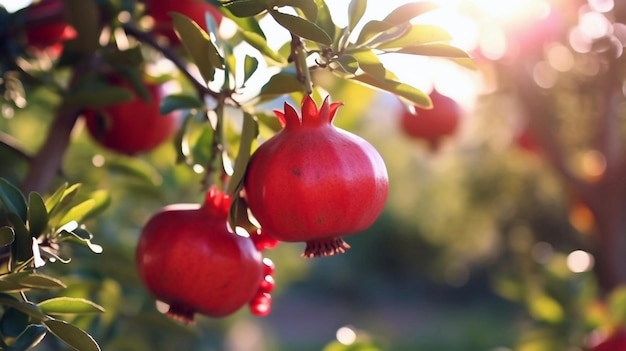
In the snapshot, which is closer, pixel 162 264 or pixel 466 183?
pixel 162 264

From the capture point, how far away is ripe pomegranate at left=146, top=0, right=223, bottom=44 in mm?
924

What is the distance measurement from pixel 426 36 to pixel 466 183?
5.10 metres

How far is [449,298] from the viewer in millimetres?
8969

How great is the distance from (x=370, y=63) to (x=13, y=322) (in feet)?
1.01

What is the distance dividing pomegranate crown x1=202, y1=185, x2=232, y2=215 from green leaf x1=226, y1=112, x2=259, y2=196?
7 centimetres

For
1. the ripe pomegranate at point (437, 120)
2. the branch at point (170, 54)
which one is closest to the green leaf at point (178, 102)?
the branch at point (170, 54)

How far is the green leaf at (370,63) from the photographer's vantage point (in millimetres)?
574

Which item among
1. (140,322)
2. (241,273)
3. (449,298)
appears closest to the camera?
(241,273)

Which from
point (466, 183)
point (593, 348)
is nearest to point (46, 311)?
point (593, 348)

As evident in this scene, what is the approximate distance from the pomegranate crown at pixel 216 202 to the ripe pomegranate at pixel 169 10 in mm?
315

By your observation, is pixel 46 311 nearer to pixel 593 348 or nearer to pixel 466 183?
pixel 593 348

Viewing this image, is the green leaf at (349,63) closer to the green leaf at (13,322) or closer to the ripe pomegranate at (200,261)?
the ripe pomegranate at (200,261)

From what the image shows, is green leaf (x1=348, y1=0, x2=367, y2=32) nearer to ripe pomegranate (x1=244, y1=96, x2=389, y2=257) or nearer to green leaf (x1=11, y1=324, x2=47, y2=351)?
ripe pomegranate (x1=244, y1=96, x2=389, y2=257)

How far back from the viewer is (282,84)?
2.09ft
